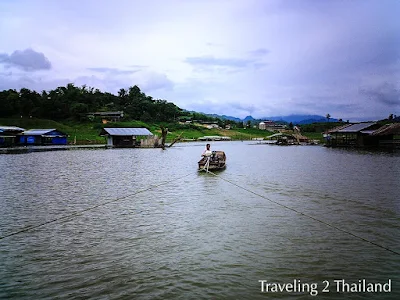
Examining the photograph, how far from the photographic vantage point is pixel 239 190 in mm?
16312

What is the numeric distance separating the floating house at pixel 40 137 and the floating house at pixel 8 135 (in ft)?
3.25

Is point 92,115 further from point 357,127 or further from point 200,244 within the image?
point 200,244

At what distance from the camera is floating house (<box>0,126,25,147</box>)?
2272 inches

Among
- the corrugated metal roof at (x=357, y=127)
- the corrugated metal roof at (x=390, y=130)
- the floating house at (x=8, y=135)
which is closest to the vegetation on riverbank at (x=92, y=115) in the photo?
the floating house at (x=8, y=135)

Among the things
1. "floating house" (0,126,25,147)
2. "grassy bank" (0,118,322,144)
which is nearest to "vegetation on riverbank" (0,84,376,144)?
"grassy bank" (0,118,322,144)

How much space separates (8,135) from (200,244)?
63638mm

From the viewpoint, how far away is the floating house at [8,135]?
2272 inches

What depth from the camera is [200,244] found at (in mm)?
8227

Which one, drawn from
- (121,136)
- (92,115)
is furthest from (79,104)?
(121,136)

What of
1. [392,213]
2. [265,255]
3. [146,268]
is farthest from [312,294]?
[392,213]

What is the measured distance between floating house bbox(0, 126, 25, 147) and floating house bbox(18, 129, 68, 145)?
3.25 ft

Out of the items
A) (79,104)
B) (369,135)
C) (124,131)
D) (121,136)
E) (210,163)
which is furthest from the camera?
(79,104)

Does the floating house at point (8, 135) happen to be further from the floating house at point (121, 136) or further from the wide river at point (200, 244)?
the wide river at point (200, 244)

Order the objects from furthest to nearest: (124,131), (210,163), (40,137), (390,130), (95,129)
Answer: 1. (95,129)
2. (40,137)
3. (124,131)
4. (390,130)
5. (210,163)
